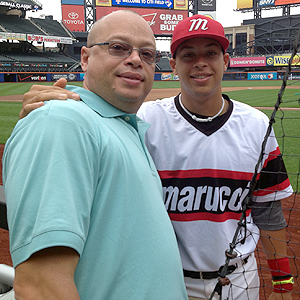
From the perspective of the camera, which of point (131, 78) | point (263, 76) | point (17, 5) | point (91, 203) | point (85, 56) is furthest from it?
point (17, 5)

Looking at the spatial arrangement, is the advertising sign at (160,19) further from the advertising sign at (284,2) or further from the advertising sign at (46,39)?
the advertising sign at (284,2)

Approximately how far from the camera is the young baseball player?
175 cm

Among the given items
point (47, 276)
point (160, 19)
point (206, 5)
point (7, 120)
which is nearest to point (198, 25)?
point (47, 276)

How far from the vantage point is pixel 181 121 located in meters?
1.89

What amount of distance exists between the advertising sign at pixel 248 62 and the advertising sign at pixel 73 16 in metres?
24.4

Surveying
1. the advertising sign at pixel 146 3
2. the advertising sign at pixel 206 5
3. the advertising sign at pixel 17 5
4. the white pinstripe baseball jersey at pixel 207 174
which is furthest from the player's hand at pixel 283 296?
the advertising sign at pixel 206 5

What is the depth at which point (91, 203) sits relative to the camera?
37.7 inches

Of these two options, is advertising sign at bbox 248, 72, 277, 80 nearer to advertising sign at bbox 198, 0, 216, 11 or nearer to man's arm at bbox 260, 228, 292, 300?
advertising sign at bbox 198, 0, 216, 11

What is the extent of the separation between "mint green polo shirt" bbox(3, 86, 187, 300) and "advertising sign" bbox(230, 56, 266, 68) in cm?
5009

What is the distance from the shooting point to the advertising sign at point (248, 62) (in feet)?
155

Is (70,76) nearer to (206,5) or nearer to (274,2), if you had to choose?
(206,5)

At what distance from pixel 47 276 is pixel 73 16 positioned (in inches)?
2154

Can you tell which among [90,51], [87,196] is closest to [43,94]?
[90,51]

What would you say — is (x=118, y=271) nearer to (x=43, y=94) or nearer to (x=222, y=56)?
(x=43, y=94)
